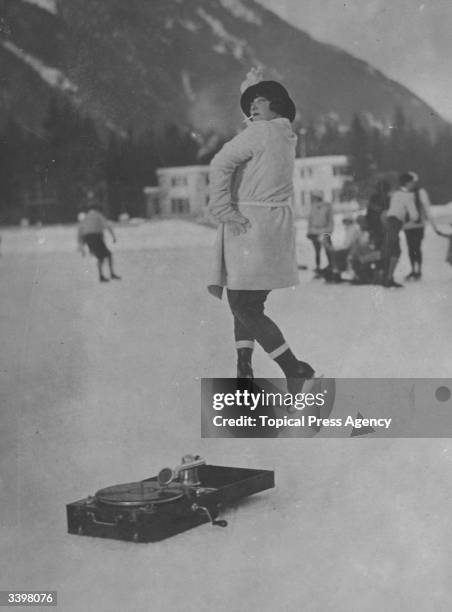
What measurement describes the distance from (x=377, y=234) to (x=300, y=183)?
1.01 feet

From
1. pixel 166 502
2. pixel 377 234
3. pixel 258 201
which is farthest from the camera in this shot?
pixel 377 234

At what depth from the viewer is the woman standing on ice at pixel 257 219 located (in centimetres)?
334

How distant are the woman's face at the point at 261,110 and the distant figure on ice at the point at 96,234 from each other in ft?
1.99

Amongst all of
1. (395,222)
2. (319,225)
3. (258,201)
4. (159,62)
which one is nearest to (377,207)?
(395,222)

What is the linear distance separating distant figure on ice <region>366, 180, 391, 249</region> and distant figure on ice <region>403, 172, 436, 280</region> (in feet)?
0.28

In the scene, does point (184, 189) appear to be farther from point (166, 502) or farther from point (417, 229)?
point (166, 502)

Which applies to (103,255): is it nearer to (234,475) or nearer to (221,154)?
(221,154)

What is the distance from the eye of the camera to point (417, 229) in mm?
3414

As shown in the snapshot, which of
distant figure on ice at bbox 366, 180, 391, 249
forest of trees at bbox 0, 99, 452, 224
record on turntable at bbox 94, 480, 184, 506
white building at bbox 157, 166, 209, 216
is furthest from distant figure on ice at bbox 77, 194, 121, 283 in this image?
distant figure on ice at bbox 366, 180, 391, 249

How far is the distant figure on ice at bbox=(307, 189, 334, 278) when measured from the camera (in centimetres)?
339

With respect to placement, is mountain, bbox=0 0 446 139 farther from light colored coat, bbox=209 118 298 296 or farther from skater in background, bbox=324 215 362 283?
skater in background, bbox=324 215 362 283

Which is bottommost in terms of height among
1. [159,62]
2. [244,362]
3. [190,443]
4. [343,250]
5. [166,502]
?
[166,502]

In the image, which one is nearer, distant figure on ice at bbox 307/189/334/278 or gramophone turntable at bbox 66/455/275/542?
gramophone turntable at bbox 66/455/275/542

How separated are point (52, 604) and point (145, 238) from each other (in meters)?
1.23
